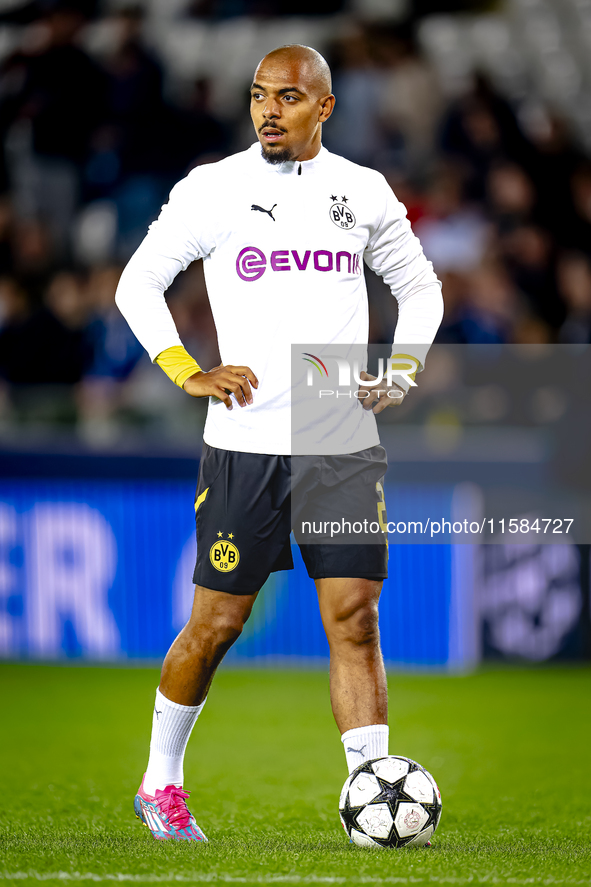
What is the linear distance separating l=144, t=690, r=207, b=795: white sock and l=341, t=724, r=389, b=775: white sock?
470 mm

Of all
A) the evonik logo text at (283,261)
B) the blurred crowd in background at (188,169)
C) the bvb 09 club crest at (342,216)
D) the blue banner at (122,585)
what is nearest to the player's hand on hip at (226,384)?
the evonik logo text at (283,261)

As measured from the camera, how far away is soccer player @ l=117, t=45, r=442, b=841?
3.38 m

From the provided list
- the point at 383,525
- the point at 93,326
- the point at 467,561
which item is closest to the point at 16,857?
the point at 383,525

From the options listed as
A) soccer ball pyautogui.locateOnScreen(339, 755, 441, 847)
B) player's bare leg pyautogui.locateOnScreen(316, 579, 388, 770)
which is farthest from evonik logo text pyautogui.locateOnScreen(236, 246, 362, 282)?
soccer ball pyautogui.locateOnScreen(339, 755, 441, 847)

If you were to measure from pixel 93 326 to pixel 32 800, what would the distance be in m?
4.16

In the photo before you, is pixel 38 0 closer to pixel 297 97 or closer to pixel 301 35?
pixel 301 35

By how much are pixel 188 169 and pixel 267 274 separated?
5727mm

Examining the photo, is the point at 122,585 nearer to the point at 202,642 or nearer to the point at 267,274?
the point at 202,642

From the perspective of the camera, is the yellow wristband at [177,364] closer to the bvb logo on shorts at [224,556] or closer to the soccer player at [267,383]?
the soccer player at [267,383]

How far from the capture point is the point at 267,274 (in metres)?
3.38

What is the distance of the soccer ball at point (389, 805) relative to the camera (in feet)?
10.6

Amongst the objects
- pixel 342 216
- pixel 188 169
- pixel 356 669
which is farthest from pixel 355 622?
pixel 188 169

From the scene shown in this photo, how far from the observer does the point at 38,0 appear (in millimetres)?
9938

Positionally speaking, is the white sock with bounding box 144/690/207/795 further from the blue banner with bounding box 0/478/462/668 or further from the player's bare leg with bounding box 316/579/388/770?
the blue banner with bounding box 0/478/462/668
